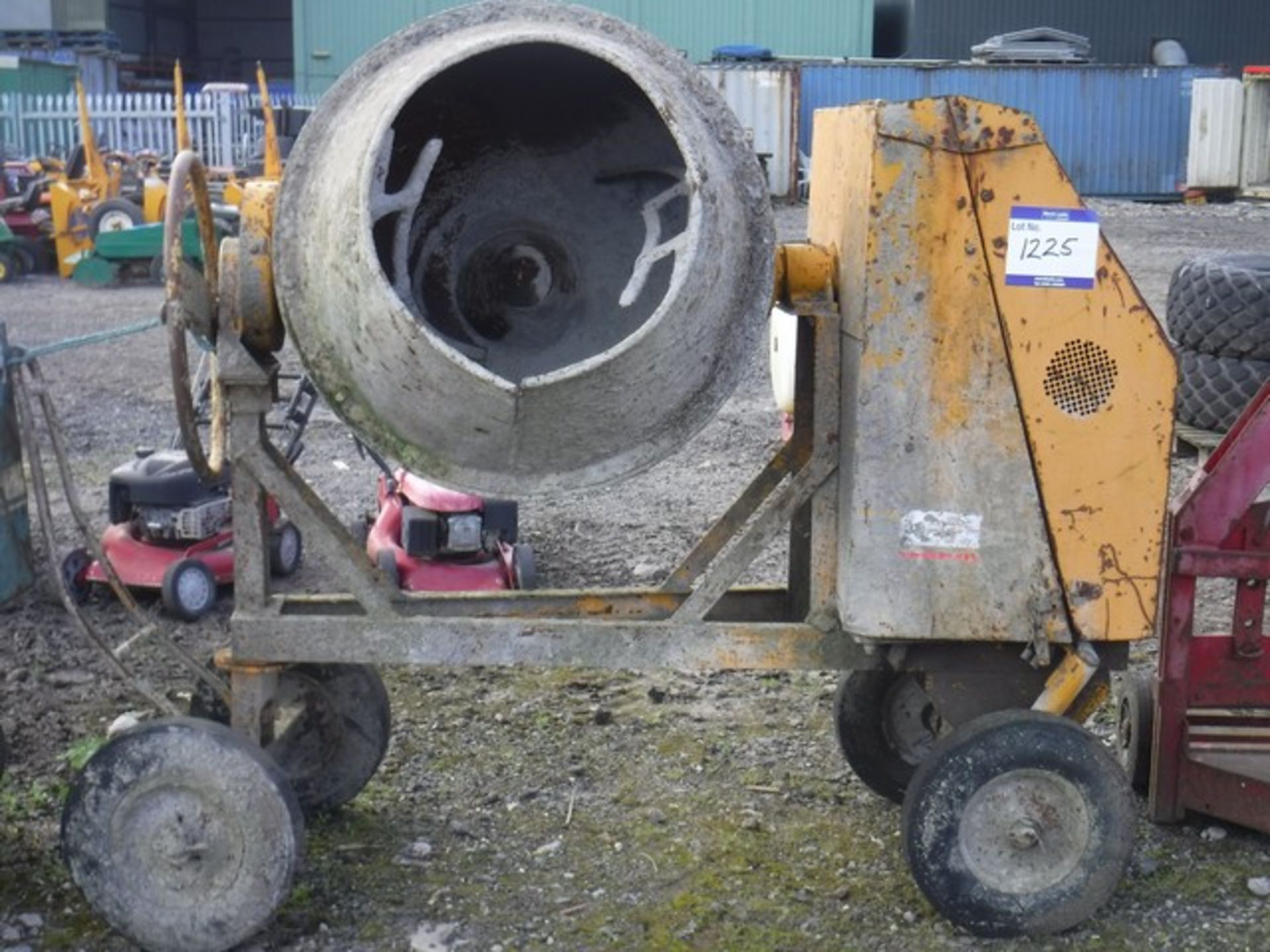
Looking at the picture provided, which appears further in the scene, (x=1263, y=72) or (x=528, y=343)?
(x=1263, y=72)

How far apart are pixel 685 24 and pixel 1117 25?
6897mm

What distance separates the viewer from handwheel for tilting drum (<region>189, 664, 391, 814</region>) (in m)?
4.05

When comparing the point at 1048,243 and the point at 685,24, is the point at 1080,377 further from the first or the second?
the point at 685,24

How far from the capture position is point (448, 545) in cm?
591

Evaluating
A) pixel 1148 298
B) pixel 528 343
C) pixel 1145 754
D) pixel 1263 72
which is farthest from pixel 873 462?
pixel 1263 72

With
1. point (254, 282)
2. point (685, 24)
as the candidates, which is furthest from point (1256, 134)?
point (254, 282)

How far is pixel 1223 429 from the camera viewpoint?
6.44 m

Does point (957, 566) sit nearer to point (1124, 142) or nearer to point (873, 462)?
point (873, 462)

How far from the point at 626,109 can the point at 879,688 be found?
148 centimetres

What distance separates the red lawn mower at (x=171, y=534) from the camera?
582 cm

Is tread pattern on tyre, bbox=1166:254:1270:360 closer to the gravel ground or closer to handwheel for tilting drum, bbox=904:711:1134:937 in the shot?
the gravel ground

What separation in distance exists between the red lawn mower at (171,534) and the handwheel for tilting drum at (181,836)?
234 cm

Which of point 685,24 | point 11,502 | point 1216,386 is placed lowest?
point 1216,386

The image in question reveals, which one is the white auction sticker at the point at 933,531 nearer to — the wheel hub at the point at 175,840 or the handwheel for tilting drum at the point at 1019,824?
the handwheel for tilting drum at the point at 1019,824
